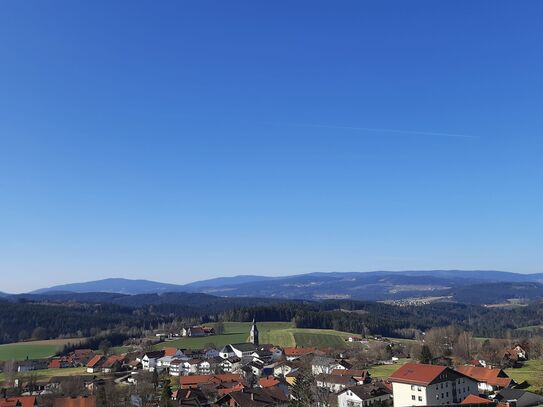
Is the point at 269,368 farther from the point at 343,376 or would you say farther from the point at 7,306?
the point at 7,306

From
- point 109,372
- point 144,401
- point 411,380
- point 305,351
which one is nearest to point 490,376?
point 411,380

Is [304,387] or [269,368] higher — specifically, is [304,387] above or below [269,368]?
above

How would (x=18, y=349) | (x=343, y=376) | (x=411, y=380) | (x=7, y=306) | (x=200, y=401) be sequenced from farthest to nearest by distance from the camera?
(x=7, y=306) → (x=18, y=349) → (x=343, y=376) → (x=200, y=401) → (x=411, y=380)

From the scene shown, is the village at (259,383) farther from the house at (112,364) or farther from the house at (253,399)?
the house at (112,364)

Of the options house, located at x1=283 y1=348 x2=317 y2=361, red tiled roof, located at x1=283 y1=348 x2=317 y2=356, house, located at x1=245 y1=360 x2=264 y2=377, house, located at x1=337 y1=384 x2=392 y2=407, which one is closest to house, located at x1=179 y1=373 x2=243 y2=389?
house, located at x1=245 y1=360 x2=264 y2=377

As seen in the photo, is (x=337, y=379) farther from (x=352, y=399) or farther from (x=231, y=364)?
(x=231, y=364)

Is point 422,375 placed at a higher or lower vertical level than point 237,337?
higher

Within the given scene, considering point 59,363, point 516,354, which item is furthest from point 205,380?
point 516,354

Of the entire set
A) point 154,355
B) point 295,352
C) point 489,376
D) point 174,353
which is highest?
point 489,376
